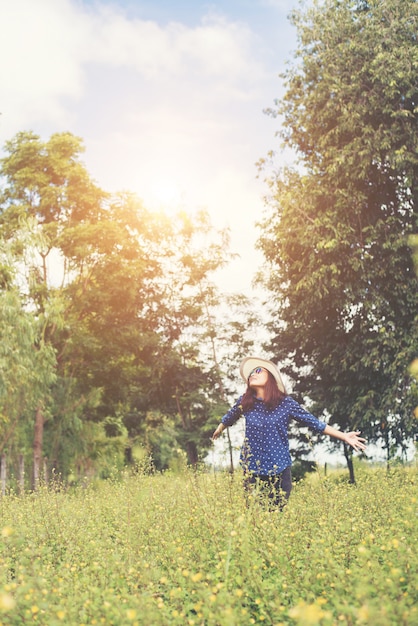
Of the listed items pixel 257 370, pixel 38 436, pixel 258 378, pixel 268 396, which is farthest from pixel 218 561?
pixel 38 436

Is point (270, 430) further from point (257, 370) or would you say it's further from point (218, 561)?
point (218, 561)

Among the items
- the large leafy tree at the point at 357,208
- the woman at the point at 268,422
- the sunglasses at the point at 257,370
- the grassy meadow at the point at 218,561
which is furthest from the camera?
the large leafy tree at the point at 357,208

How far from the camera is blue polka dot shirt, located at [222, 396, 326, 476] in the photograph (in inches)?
261

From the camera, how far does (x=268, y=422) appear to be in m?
6.79

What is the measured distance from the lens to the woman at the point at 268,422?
6621 millimetres

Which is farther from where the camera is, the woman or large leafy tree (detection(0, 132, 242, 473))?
large leafy tree (detection(0, 132, 242, 473))

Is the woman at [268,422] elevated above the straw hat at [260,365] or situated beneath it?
situated beneath

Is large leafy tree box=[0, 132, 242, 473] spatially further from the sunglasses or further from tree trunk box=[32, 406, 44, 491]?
the sunglasses

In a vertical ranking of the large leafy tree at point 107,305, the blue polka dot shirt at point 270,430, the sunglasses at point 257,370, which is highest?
the large leafy tree at point 107,305

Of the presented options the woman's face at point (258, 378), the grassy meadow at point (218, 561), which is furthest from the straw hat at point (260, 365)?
the grassy meadow at point (218, 561)

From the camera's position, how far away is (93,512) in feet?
25.2

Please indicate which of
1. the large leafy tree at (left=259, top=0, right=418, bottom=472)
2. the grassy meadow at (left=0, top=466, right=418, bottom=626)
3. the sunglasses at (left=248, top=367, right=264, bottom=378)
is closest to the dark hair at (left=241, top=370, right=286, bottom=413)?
the sunglasses at (left=248, top=367, right=264, bottom=378)

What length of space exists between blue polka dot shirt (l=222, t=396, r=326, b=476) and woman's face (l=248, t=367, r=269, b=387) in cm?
19

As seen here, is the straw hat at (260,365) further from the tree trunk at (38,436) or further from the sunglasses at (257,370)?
the tree trunk at (38,436)
